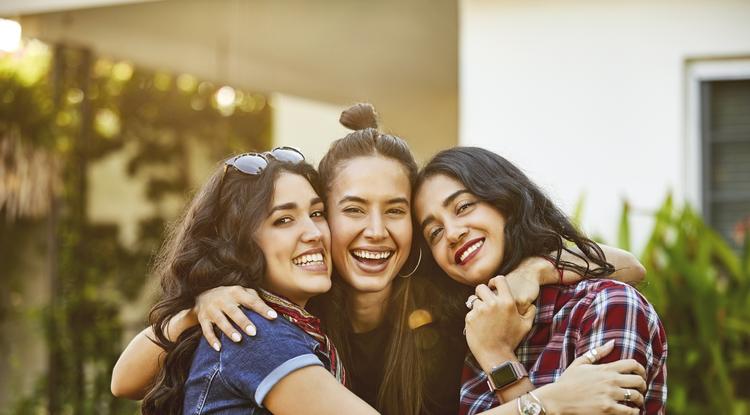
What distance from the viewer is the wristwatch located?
7.69ft

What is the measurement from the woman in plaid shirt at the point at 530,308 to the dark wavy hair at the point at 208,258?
0.47 meters

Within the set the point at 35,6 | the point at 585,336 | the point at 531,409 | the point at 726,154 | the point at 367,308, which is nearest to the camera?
the point at 531,409

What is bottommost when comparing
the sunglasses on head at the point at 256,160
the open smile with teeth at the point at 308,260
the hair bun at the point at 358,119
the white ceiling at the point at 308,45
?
the open smile with teeth at the point at 308,260

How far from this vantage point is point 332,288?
2.82 metres

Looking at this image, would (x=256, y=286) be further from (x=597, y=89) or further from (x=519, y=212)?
(x=597, y=89)

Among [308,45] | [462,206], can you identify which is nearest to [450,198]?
[462,206]

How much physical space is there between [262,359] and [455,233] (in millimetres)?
653

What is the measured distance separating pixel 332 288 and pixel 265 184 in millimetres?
440

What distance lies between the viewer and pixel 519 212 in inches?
103

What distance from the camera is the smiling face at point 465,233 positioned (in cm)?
259

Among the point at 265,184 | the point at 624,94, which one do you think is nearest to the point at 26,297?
the point at 624,94

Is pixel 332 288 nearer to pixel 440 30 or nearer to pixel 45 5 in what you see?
pixel 440 30

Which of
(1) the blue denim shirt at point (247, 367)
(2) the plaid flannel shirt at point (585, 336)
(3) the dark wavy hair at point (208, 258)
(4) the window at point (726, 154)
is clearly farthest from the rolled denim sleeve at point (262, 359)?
(4) the window at point (726, 154)

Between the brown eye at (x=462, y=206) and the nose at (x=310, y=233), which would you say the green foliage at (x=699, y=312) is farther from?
the nose at (x=310, y=233)
